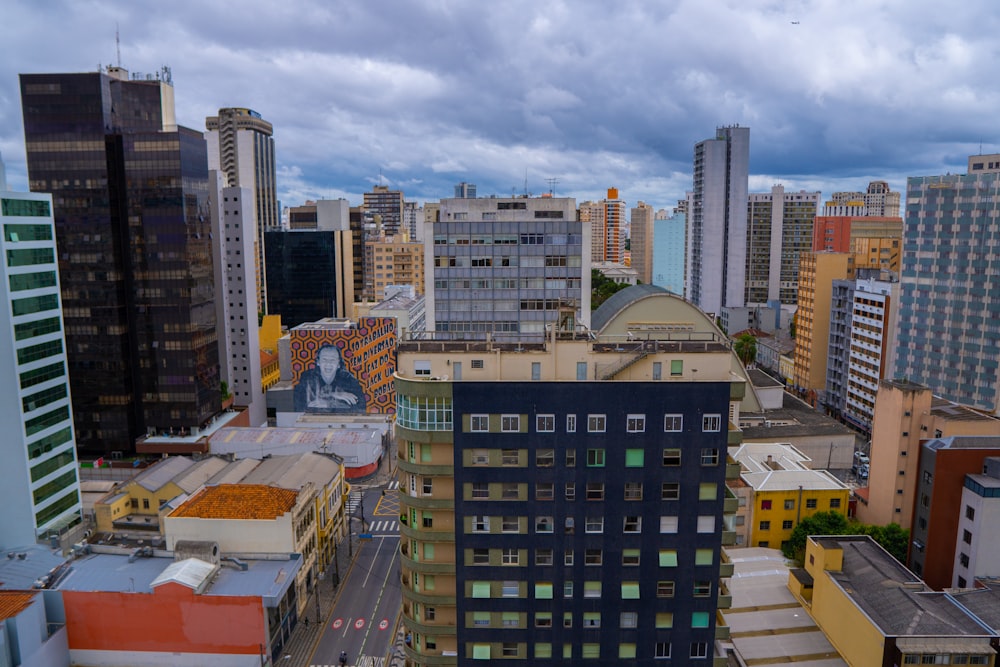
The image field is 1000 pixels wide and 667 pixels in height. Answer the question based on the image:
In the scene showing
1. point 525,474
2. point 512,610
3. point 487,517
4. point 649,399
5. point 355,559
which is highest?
point 649,399

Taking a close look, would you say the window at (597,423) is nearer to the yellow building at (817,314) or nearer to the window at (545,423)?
the window at (545,423)

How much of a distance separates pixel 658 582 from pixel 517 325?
4606 cm

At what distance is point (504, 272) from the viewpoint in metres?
78.2

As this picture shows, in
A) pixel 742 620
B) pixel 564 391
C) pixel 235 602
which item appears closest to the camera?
pixel 564 391

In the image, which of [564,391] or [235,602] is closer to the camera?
[564,391]

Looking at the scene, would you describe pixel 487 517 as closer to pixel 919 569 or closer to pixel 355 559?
pixel 355 559

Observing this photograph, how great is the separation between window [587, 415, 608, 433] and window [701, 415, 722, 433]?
5.02 metres

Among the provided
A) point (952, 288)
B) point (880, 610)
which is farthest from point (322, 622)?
point (952, 288)

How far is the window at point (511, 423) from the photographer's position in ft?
114

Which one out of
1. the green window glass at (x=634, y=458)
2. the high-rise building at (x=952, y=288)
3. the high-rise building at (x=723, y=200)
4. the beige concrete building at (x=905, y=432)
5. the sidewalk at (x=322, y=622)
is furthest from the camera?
the high-rise building at (x=723, y=200)

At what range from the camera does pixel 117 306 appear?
98.3m

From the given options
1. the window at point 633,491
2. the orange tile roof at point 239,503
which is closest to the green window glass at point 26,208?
the orange tile roof at point 239,503

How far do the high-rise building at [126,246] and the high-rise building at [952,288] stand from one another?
112021mm

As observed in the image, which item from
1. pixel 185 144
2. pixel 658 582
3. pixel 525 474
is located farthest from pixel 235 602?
pixel 185 144
